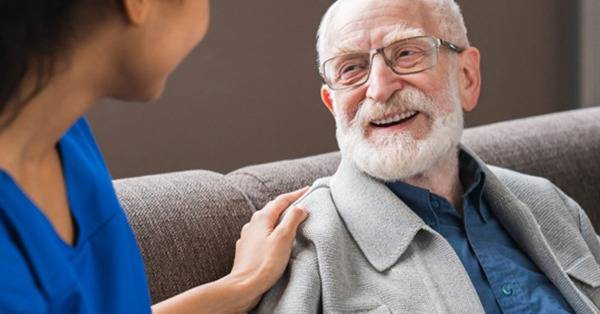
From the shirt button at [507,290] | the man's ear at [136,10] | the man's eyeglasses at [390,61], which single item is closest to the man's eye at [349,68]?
the man's eyeglasses at [390,61]

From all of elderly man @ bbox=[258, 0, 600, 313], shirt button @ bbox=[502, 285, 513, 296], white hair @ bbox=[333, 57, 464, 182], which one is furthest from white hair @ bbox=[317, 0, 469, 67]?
shirt button @ bbox=[502, 285, 513, 296]

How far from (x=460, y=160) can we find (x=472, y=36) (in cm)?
150

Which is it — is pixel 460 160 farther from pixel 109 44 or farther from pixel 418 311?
pixel 109 44

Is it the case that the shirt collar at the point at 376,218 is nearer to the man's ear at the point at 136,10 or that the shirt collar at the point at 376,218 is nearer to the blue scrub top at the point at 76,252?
the blue scrub top at the point at 76,252

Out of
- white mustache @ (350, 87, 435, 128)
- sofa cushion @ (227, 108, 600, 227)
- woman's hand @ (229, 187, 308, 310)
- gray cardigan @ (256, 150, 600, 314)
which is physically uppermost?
white mustache @ (350, 87, 435, 128)

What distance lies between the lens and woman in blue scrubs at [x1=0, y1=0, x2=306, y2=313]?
77cm

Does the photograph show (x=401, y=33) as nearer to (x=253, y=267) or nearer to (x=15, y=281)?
(x=253, y=267)

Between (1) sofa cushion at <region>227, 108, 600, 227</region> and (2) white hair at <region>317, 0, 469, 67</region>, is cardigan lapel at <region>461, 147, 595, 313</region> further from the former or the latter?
(1) sofa cushion at <region>227, 108, 600, 227</region>

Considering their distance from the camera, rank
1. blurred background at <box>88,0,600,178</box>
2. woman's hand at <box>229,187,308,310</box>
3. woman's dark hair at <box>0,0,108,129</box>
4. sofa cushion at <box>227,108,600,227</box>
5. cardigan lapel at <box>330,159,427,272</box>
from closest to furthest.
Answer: woman's dark hair at <box>0,0,108,129</box> → woman's hand at <box>229,187,308,310</box> → cardigan lapel at <box>330,159,427,272</box> → sofa cushion at <box>227,108,600,227</box> → blurred background at <box>88,0,600,178</box>

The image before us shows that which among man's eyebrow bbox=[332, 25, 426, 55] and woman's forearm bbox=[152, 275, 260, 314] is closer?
woman's forearm bbox=[152, 275, 260, 314]

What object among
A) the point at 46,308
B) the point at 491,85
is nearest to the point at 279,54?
the point at 491,85

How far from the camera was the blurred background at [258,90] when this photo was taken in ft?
9.17

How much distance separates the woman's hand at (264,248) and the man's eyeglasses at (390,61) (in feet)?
0.90

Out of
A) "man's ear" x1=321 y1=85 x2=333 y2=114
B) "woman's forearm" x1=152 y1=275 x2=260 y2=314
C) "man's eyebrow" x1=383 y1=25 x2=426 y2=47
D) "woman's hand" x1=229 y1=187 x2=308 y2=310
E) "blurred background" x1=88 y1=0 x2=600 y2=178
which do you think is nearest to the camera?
"woman's forearm" x1=152 y1=275 x2=260 y2=314
